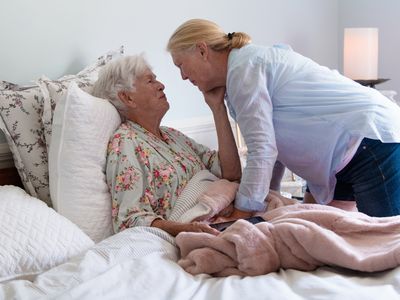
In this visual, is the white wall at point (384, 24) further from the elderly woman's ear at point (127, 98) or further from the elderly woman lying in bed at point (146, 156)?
the elderly woman's ear at point (127, 98)

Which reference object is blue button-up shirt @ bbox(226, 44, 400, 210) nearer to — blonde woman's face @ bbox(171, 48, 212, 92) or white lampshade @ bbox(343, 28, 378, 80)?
blonde woman's face @ bbox(171, 48, 212, 92)

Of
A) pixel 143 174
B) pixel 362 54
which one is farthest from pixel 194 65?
pixel 362 54

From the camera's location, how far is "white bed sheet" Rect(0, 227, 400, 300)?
1042mm

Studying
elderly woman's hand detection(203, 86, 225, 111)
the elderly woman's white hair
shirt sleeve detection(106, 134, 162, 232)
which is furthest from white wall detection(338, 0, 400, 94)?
shirt sleeve detection(106, 134, 162, 232)

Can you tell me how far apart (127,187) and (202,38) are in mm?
551

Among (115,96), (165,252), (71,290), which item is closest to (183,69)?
(115,96)

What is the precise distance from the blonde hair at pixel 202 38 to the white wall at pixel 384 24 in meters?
1.94

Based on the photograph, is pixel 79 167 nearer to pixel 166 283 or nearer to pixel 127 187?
pixel 127 187

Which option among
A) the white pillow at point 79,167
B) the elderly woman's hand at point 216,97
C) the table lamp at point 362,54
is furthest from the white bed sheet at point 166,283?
the table lamp at point 362,54

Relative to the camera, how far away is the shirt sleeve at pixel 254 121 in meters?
1.67

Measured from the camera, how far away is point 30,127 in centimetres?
173

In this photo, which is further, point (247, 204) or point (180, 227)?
point (247, 204)

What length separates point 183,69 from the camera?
184 cm

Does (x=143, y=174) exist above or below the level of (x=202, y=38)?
below
